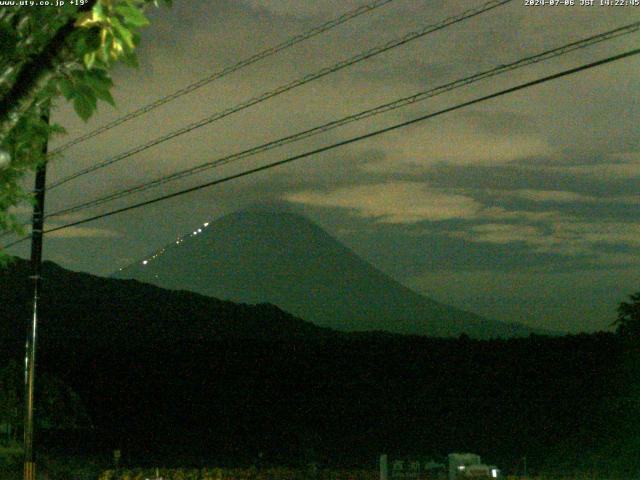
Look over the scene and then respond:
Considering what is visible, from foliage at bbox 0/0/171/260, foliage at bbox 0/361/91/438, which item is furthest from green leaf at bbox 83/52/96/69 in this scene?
foliage at bbox 0/361/91/438

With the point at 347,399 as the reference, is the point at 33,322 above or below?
above

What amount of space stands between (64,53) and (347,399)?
2995 centimetres

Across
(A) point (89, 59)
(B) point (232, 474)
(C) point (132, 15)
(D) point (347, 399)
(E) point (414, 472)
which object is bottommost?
(B) point (232, 474)

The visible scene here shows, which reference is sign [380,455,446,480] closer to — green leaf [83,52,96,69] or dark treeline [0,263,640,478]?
dark treeline [0,263,640,478]

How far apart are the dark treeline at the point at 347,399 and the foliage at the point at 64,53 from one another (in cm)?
1832

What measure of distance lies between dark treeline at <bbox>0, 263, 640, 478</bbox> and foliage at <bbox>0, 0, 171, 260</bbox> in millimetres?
18320

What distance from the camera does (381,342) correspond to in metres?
33.2

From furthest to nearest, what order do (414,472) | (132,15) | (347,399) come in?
(347,399)
(414,472)
(132,15)

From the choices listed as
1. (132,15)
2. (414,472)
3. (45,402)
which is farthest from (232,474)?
(132,15)

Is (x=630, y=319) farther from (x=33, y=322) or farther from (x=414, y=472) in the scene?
(x=33, y=322)

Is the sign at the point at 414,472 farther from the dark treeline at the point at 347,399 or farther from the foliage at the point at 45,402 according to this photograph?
the foliage at the point at 45,402

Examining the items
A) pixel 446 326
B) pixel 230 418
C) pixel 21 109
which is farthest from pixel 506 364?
pixel 446 326

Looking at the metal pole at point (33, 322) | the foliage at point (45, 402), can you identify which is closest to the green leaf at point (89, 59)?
the metal pole at point (33, 322)

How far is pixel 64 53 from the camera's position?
329 centimetres
